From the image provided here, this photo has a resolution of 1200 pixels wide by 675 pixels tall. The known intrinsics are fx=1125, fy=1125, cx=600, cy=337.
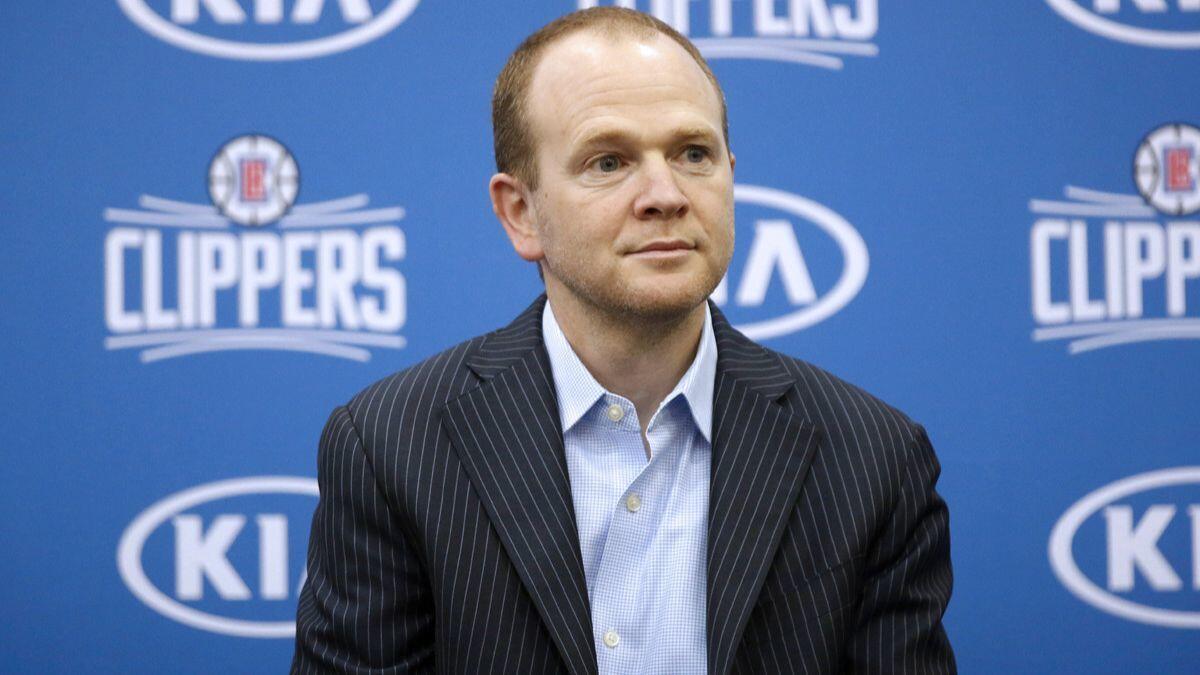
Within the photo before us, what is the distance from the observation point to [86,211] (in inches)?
89.8

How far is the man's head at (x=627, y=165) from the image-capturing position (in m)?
1.36

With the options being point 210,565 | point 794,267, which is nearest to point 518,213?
point 794,267

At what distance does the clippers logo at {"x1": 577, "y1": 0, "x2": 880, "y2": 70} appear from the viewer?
7.45 ft

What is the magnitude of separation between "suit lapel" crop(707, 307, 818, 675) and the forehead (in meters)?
0.35

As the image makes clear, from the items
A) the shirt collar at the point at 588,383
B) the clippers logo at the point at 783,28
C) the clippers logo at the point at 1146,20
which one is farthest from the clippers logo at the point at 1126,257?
the shirt collar at the point at 588,383

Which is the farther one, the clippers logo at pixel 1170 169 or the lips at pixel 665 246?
the clippers logo at pixel 1170 169

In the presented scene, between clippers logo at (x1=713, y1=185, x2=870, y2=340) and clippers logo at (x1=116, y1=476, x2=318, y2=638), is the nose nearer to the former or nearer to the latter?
clippers logo at (x1=713, y1=185, x2=870, y2=340)

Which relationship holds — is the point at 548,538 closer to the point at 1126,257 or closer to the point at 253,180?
the point at 253,180

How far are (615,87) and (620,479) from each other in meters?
0.49

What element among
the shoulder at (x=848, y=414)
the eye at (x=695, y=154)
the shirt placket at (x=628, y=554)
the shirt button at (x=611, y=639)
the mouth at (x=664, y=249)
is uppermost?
the eye at (x=695, y=154)

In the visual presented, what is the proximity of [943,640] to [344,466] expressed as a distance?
2.64ft

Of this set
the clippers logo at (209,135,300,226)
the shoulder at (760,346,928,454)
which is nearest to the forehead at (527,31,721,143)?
the shoulder at (760,346,928,454)

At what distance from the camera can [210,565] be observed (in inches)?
89.7

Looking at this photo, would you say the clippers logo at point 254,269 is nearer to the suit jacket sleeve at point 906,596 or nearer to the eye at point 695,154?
the eye at point 695,154
